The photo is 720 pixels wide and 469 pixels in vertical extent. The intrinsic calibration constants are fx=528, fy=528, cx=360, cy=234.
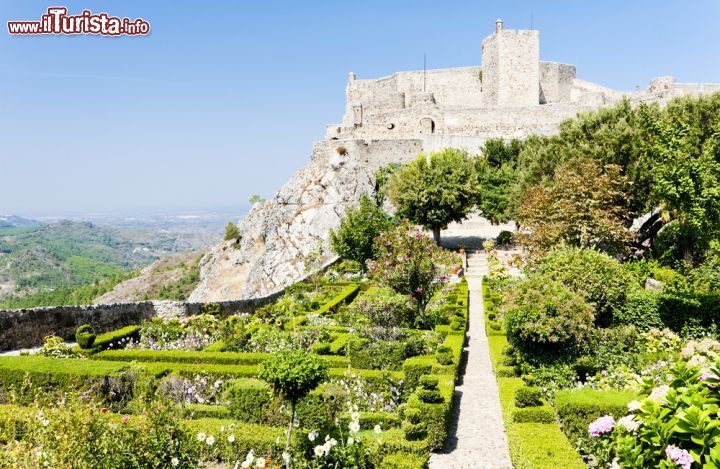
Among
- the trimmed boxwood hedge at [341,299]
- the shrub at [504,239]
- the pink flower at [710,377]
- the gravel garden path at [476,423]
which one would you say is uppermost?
the pink flower at [710,377]

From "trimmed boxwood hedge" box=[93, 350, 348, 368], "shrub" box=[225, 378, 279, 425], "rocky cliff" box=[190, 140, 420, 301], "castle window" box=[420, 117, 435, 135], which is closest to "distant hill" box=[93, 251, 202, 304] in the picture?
"rocky cliff" box=[190, 140, 420, 301]

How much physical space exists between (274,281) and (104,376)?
89.6ft

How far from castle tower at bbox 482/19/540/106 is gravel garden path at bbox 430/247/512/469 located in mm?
37196

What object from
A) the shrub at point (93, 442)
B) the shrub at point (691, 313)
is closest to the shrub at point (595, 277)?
the shrub at point (691, 313)

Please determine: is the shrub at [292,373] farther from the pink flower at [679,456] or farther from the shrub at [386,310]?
the shrub at [386,310]

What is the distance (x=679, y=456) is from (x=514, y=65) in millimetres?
47613

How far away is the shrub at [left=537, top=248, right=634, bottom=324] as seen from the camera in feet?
45.2

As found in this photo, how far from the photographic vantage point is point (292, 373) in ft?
24.1

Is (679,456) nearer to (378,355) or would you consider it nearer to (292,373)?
(292,373)

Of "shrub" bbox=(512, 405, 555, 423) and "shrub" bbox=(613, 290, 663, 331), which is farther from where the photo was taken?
"shrub" bbox=(613, 290, 663, 331)

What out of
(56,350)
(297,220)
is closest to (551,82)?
(297,220)

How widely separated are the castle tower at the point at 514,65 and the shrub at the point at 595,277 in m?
35.6

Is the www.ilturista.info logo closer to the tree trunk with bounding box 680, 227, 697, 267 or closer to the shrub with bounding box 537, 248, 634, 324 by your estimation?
the shrub with bounding box 537, 248, 634, 324

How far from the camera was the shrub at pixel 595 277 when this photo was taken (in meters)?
13.8
